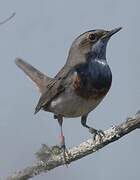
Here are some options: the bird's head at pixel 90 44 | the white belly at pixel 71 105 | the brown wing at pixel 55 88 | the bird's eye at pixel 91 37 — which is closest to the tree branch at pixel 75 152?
the white belly at pixel 71 105

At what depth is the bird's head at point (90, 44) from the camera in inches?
218

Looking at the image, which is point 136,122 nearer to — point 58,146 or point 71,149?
point 71,149

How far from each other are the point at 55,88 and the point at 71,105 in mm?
390

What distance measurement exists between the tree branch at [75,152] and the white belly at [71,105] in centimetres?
84

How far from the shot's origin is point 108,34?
5461mm

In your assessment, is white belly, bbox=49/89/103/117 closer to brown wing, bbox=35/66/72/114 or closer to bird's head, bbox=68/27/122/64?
brown wing, bbox=35/66/72/114

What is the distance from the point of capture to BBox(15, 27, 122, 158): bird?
539cm

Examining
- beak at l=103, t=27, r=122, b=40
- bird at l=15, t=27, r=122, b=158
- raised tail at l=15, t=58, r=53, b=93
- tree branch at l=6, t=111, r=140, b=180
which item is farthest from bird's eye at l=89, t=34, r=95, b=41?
tree branch at l=6, t=111, r=140, b=180

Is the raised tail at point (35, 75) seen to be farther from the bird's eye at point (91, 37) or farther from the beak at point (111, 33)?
the beak at point (111, 33)

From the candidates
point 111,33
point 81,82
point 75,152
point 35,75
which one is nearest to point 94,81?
→ point 81,82

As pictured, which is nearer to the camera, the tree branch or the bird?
the tree branch

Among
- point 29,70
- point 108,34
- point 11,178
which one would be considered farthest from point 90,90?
point 29,70

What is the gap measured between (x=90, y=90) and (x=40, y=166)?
1.32 metres

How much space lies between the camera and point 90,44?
5781 mm
